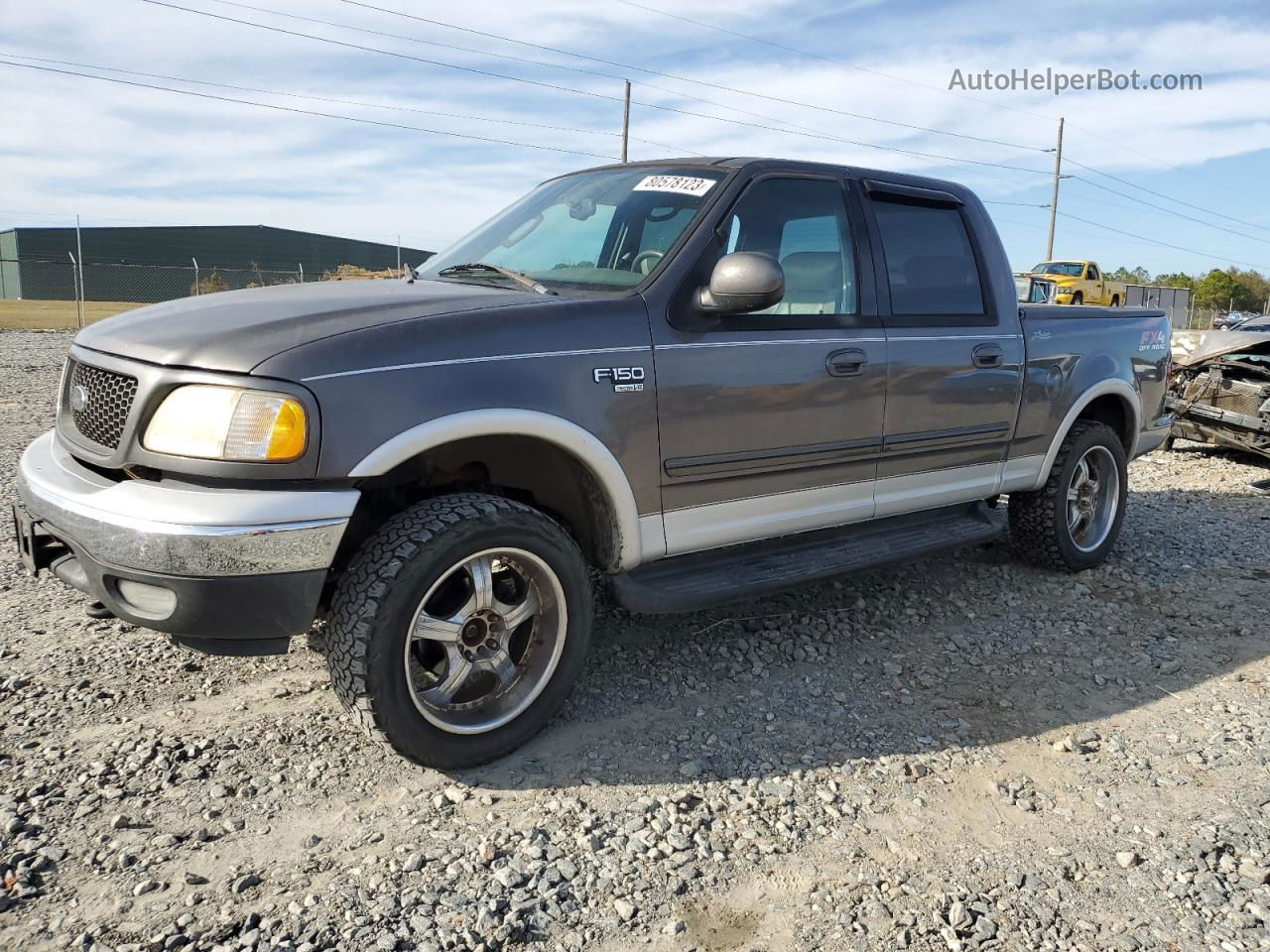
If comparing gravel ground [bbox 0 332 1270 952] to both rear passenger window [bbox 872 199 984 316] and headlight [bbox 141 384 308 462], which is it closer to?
headlight [bbox 141 384 308 462]

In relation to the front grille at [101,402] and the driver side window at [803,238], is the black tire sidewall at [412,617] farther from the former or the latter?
the driver side window at [803,238]

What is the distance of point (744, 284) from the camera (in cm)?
323

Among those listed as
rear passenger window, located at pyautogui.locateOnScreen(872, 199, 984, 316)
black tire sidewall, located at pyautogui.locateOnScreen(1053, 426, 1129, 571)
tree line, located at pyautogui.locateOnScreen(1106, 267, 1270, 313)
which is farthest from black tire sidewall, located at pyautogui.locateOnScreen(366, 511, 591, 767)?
tree line, located at pyautogui.locateOnScreen(1106, 267, 1270, 313)

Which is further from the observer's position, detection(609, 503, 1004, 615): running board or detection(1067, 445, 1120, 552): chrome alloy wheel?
detection(1067, 445, 1120, 552): chrome alloy wheel

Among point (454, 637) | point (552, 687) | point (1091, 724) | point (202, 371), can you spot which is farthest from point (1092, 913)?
point (202, 371)

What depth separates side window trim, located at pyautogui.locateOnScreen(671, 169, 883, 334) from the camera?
11.4 ft

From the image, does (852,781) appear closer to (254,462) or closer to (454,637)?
(454,637)

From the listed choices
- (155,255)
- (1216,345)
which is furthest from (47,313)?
(1216,345)

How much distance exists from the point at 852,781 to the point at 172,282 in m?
33.1

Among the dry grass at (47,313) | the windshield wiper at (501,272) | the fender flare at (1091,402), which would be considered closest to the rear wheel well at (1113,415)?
the fender flare at (1091,402)

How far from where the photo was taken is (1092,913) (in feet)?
8.02

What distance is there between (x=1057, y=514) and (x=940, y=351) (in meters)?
1.50

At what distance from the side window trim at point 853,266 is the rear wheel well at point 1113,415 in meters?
2.08

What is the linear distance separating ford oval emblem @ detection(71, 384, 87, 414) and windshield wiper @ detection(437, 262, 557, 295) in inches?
53.0
